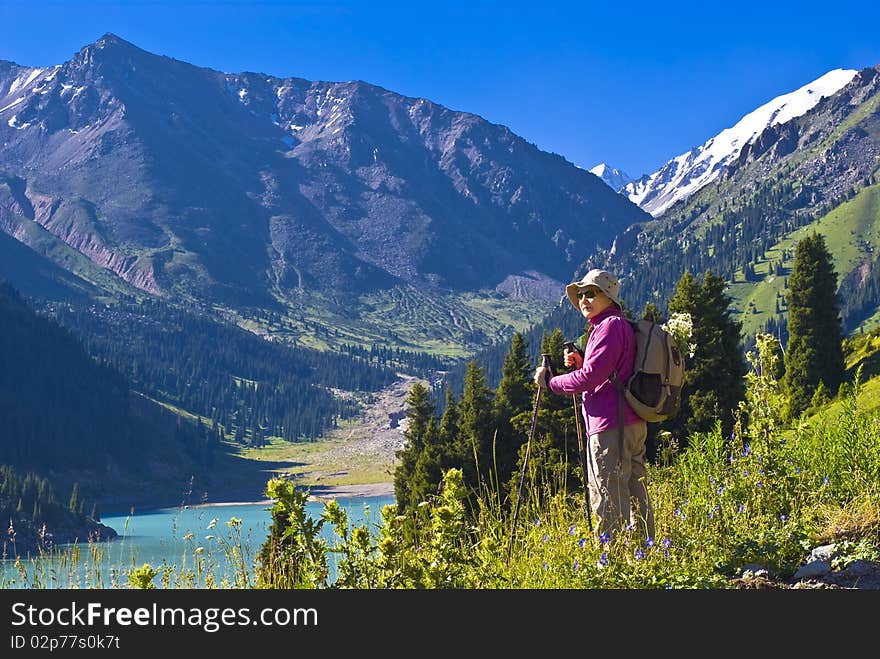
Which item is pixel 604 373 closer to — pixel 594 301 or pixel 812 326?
pixel 594 301

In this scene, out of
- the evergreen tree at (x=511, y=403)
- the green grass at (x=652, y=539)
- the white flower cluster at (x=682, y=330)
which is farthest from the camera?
the evergreen tree at (x=511, y=403)

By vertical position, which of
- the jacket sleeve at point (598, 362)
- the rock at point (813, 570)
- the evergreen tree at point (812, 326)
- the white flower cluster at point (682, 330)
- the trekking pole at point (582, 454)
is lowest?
the rock at point (813, 570)

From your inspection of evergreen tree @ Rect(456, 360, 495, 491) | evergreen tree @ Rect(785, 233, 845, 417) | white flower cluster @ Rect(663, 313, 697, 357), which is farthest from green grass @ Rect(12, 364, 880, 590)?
evergreen tree @ Rect(785, 233, 845, 417)

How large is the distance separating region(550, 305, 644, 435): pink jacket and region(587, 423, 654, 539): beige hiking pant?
0.14 meters

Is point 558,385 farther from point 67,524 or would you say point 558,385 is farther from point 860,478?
point 67,524

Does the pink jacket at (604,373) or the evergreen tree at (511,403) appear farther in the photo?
the evergreen tree at (511,403)

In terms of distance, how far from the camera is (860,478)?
9445mm

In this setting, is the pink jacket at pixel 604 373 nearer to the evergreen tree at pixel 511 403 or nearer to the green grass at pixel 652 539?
the green grass at pixel 652 539

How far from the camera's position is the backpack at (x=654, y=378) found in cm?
852

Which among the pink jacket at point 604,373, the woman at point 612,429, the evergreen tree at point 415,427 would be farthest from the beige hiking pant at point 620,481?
the evergreen tree at point 415,427

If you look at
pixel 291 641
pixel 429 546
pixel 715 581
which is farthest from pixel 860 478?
pixel 291 641

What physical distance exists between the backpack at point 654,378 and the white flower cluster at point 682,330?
2.58ft

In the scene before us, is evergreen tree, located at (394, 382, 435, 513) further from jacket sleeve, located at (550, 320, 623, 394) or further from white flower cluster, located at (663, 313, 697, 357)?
jacket sleeve, located at (550, 320, 623, 394)

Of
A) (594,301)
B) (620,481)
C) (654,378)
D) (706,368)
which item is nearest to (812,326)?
(706,368)
